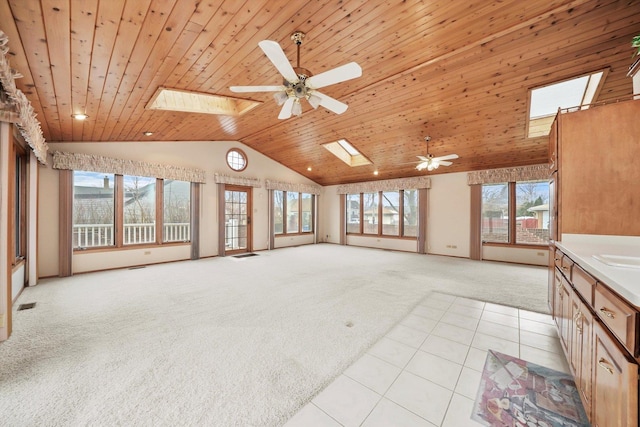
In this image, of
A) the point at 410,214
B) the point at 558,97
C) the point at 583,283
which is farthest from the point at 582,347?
the point at 410,214

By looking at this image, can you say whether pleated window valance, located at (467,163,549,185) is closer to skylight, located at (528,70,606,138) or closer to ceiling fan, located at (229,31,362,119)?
skylight, located at (528,70,606,138)

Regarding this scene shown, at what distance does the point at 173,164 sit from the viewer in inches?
231

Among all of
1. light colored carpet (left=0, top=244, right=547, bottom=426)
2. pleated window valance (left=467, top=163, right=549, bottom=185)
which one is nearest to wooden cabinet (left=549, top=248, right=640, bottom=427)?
light colored carpet (left=0, top=244, right=547, bottom=426)

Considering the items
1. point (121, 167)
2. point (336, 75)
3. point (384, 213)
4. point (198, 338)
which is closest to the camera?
point (336, 75)

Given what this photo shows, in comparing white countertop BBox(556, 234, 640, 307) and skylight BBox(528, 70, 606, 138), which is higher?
skylight BBox(528, 70, 606, 138)

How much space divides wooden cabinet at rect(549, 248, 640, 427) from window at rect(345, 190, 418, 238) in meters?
6.22

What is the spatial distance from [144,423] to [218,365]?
586 millimetres

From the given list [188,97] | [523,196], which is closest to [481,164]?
[523,196]

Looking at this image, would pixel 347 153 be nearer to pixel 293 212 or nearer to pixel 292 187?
pixel 292 187

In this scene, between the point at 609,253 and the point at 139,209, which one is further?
the point at 139,209

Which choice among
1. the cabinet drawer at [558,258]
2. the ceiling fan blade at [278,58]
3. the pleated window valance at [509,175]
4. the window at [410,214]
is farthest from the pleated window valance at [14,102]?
the window at [410,214]

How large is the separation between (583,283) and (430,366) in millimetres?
1175

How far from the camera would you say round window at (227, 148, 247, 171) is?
6.95m

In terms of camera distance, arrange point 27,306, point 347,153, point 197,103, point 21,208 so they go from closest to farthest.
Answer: point 27,306, point 21,208, point 197,103, point 347,153
